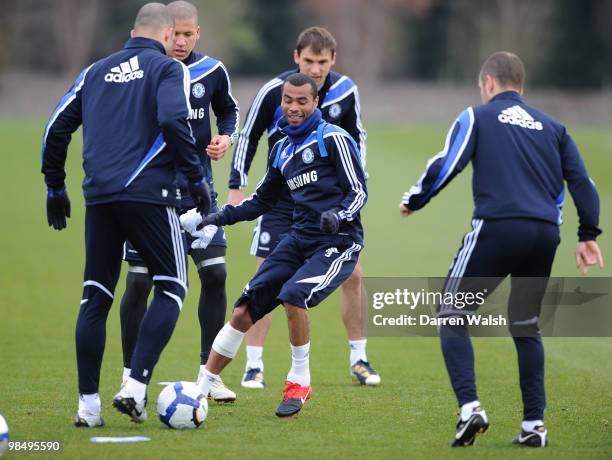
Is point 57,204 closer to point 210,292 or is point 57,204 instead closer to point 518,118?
point 210,292

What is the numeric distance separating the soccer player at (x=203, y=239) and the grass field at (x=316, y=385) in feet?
1.75

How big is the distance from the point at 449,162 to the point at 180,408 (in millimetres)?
2204

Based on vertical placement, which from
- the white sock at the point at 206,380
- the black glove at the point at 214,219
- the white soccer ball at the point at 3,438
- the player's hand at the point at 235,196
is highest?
the black glove at the point at 214,219

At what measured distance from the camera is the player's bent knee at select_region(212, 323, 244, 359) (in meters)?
7.48

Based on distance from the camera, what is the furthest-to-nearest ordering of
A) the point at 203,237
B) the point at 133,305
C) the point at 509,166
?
the point at 203,237, the point at 133,305, the point at 509,166

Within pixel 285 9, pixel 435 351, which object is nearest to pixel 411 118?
pixel 285 9

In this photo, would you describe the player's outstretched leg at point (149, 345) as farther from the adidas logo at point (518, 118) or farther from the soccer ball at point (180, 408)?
the adidas logo at point (518, 118)

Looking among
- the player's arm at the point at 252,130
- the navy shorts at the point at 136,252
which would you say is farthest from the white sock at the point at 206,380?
the player's arm at the point at 252,130

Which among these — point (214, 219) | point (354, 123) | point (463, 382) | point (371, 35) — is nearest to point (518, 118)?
point (463, 382)

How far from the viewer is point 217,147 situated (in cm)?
810

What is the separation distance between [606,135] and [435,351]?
1565 inches

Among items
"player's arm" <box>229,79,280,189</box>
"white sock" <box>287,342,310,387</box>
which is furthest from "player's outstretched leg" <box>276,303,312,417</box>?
"player's arm" <box>229,79,280,189</box>

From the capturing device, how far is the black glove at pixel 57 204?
736 cm

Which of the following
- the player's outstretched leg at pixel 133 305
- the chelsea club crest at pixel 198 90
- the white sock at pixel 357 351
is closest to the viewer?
the player's outstretched leg at pixel 133 305
